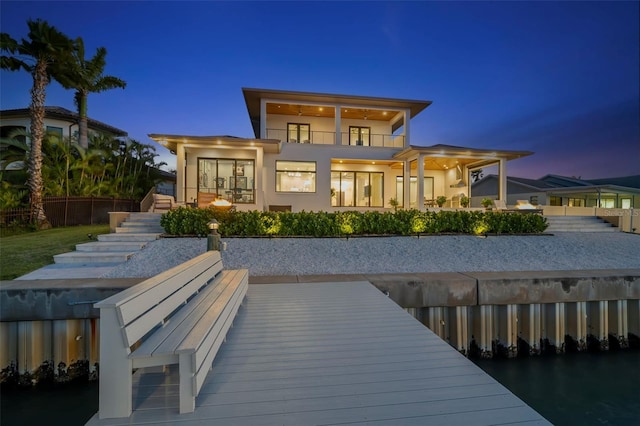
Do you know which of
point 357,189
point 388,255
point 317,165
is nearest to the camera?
point 388,255

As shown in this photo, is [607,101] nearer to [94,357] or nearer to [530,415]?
[530,415]

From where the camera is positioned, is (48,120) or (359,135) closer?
(359,135)

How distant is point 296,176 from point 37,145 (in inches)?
478

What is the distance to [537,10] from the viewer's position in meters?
13.9

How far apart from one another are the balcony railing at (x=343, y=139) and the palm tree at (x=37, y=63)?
412 inches

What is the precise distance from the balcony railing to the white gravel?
10746 millimetres

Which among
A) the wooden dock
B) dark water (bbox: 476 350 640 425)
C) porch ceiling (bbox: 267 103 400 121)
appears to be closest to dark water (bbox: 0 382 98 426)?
the wooden dock

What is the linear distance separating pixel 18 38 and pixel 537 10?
2333cm

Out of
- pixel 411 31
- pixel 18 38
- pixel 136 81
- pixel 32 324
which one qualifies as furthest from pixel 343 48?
pixel 32 324

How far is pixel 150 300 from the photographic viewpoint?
229cm

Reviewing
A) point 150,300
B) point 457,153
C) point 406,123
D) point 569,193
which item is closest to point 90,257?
point 150,300

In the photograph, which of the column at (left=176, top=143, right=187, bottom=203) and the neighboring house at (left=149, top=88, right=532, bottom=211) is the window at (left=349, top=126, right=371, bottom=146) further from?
the column at (left=176, top=143, right=187, bottom=203)

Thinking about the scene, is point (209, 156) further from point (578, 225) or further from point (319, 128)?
point (578, 225)

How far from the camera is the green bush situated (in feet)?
30.7
